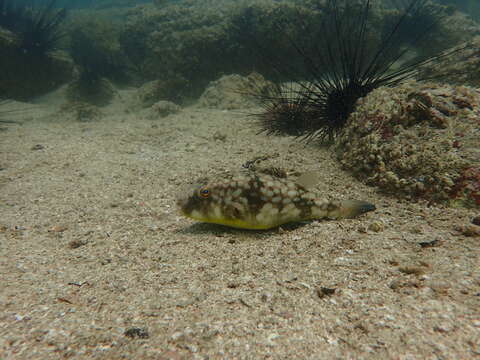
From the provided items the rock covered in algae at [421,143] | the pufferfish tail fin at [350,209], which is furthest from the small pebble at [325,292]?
the rock covered in algae at [421,143]

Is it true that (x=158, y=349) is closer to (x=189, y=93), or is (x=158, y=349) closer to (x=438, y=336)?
(x=438, y=336)

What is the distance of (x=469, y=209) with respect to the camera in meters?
2.48

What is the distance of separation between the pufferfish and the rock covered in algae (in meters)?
0.64

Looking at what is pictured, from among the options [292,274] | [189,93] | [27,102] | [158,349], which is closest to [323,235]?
[292,274]

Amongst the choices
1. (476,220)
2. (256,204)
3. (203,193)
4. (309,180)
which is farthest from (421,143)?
(203,193)

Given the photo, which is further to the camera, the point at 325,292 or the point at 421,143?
the point at 421,143

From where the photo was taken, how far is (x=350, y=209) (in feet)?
9.09

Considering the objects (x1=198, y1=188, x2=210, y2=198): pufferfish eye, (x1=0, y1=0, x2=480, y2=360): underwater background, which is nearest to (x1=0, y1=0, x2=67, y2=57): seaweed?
(x1=0, y1=0, x2=480, y2=360): underwater background

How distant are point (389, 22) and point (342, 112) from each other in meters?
12.8

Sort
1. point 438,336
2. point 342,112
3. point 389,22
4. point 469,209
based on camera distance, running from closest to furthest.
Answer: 1. point 438,336
2. point 469,209
3. point 342,112
4. point 389,22

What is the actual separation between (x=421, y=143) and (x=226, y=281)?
265cm

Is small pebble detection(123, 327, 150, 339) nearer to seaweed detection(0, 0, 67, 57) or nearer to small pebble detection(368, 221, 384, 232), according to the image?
small pebble detection(368, 221, 384, 232)

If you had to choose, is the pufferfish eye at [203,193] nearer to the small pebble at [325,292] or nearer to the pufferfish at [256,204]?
the pufferfish at [256,204]

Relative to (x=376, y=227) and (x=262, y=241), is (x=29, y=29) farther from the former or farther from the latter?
(x=376, y=227)
